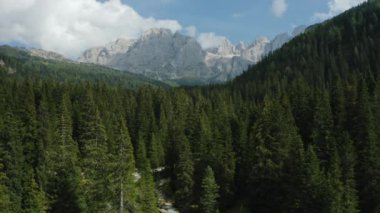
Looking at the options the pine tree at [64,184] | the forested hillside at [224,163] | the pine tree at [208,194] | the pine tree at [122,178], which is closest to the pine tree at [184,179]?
the forested hillside at [224,163]

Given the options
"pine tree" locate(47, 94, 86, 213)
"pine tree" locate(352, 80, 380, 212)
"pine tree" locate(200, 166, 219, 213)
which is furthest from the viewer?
"pine tree" locate(200, 166, 219, 213)

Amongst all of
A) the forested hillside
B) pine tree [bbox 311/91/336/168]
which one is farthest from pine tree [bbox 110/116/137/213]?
pine tree [bbox 311/91/336/168]

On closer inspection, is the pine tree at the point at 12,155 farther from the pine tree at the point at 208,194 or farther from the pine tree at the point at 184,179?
the pine tree at the point at 208,194

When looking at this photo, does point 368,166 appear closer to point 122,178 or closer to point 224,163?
point 224,163

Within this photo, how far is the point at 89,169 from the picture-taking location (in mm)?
43469

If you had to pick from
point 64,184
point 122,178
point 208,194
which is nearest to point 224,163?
point 208,194

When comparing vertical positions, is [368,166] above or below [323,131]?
below

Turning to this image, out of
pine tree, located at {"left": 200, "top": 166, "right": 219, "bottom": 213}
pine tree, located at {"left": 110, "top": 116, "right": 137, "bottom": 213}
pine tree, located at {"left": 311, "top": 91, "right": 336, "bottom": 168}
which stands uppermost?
pine tree, located at {"left": 311, "top": 91, "right": 336, "bottom": 168}

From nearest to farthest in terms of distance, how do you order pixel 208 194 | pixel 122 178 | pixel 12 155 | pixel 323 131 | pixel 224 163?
pixel 122 178
pixel 12 155
pixel 208 194
pixel 323 131
pixel 224 163

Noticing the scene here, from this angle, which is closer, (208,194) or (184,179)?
(208,194)

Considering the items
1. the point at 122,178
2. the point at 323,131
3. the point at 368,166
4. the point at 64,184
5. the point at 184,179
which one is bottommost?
the point at 184,179

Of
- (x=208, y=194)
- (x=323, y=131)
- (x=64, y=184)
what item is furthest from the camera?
(x=323, y=131)

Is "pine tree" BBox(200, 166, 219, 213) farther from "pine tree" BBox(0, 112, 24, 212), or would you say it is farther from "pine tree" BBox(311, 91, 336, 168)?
"pine tree" BBox(0, 112, 24, 212)

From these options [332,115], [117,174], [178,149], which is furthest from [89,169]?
[332,115]
